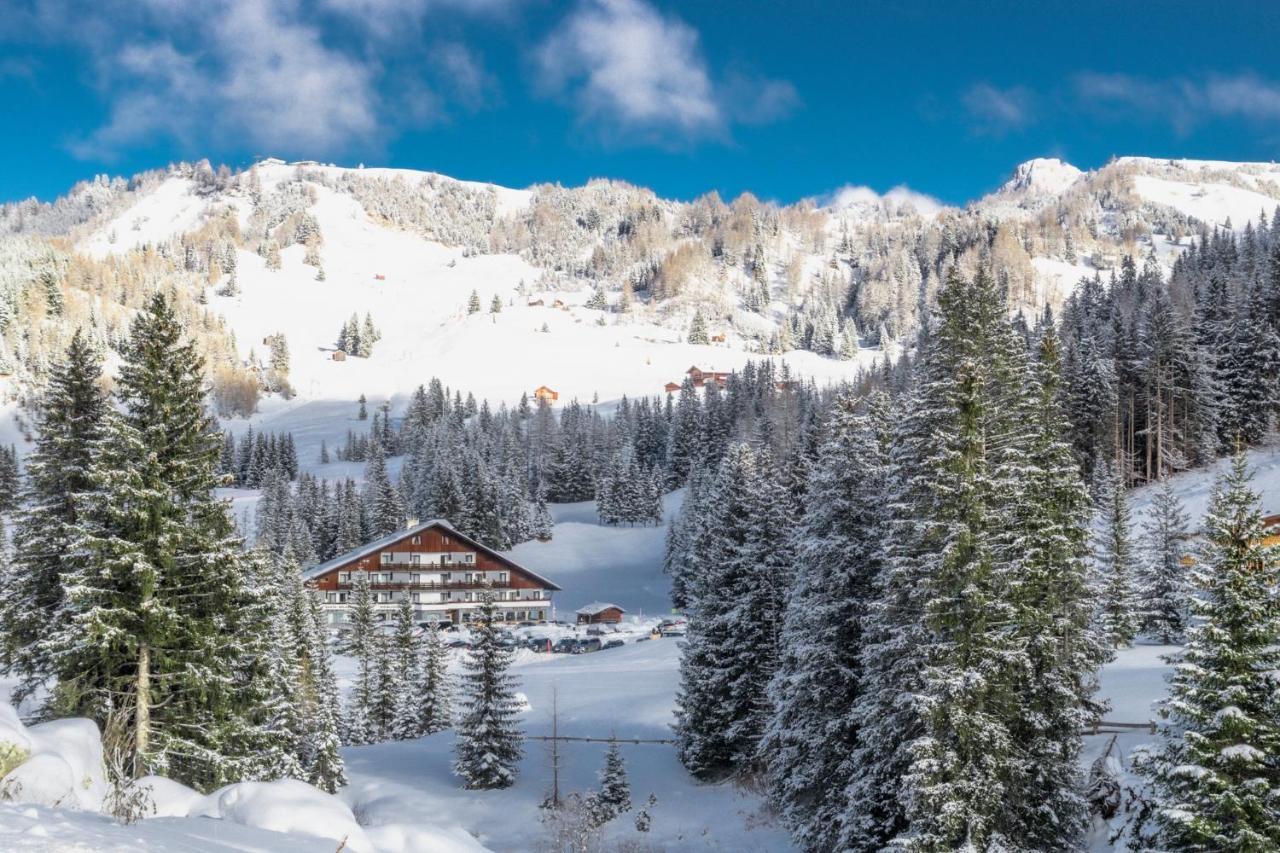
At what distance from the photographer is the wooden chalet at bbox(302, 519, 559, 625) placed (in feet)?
252

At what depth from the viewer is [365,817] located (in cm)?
3288

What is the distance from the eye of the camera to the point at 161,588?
2027 centimetres

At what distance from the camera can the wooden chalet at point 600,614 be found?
79.8 meters

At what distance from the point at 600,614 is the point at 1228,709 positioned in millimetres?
67745

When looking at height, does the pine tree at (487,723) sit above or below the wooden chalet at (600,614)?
above

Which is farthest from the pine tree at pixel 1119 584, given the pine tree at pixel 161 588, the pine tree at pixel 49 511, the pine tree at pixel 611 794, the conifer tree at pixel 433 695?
Answer: the pine tree at pixel 49 511

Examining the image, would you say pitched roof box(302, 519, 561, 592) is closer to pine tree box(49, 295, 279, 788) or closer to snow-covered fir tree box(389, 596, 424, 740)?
snow-covered fir tree box(389, 596, 424, 740)

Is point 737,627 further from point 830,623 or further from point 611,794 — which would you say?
point 830,623

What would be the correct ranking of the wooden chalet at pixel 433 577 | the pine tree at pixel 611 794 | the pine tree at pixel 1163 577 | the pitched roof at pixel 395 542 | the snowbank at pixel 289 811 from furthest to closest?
1. the wooden chalet at pixel 433 577
2. the pitched roof at pixel 395 542
3. the pine tree at pixel 1163 577
4. the pine tree at pixel 611 794
5. the snowbank at pixel 289 811

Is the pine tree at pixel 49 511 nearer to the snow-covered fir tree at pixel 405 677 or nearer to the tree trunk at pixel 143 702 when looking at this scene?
the tree trunk at pixel 143 702

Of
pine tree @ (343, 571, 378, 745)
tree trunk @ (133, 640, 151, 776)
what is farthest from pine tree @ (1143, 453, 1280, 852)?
pine tree @ (343, 571, 378, 745)

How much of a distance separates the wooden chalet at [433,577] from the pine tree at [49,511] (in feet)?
180

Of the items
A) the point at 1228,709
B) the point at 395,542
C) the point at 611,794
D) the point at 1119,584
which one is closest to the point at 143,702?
the point at 611,794

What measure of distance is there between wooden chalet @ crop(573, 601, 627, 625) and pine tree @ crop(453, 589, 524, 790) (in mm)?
41835
